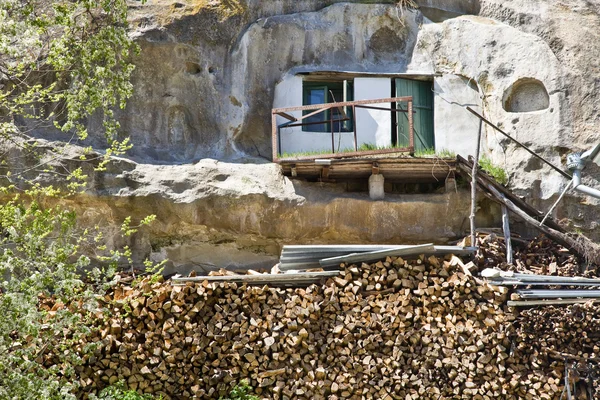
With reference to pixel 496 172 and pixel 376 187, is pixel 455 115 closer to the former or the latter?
pixel 496 172

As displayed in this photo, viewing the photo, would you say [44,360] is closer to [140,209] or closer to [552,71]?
[140,209]

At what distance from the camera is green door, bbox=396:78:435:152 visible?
46.0 feet

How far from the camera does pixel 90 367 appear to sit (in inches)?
424

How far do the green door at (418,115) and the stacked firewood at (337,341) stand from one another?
324 cm

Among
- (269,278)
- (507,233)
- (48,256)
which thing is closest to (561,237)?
(507,233)

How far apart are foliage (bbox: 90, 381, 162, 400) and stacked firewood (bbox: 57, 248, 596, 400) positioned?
0.42 feet

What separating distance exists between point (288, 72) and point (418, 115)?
230 cm

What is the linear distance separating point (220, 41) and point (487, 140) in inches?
182

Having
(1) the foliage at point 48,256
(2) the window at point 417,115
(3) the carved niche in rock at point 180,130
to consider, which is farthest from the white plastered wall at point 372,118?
(1) the foliage at point 48,256

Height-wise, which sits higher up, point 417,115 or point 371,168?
point 417,115

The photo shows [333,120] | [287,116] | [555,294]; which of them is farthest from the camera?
[333,120]

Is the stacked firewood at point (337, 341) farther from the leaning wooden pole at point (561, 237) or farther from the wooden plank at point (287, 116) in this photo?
the wooden plank at point (287, 116)

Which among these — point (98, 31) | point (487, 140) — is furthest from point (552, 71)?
point (98, 31)

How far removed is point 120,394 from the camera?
10516 mm
